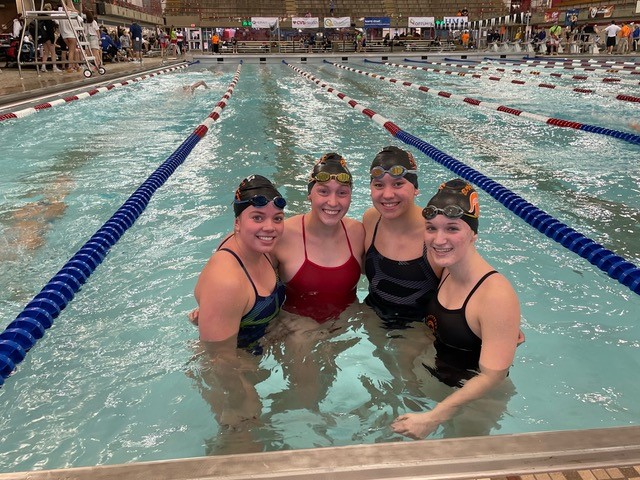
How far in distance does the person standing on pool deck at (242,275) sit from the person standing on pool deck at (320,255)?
0.74 ft

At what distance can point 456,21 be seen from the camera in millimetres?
32688

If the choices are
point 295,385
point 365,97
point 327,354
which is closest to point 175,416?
point 295,385

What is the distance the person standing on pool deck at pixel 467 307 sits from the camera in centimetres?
190

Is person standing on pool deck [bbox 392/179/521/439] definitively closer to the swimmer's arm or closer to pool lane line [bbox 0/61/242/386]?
the swimmer's arm

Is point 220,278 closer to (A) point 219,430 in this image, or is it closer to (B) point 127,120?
(A) point 219,430

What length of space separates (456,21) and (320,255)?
3398cm

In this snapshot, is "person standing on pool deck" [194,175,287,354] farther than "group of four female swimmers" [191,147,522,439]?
Yes

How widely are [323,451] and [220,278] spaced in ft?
2.70

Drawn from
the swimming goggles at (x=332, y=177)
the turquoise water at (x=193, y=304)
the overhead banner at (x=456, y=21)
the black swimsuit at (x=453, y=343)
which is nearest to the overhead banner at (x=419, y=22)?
the overhead banner at (x=456, y=21)

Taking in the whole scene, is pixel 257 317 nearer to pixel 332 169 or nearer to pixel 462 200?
pixel 332 169

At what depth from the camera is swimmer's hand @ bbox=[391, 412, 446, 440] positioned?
1850mm

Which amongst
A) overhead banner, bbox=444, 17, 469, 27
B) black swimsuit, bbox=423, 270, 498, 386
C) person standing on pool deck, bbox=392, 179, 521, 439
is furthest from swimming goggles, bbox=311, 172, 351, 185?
overhead banner, bbox=444, 17, 469, 27

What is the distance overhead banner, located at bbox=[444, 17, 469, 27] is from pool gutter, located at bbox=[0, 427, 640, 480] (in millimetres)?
34822

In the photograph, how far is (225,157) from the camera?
269 inches
